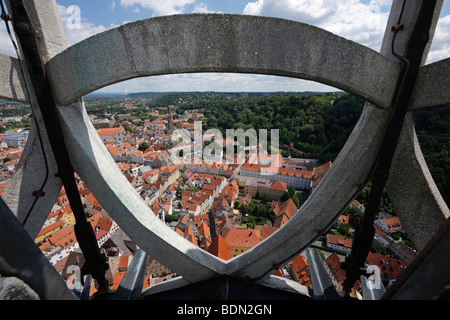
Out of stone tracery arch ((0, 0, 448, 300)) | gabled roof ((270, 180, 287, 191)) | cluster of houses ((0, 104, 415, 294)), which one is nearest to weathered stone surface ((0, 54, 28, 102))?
stone tracery arch ((0, 0, 448, 300))

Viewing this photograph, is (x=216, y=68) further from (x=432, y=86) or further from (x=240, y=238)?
(x=240, y=238)

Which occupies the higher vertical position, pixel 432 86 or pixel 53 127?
pixel 432 86

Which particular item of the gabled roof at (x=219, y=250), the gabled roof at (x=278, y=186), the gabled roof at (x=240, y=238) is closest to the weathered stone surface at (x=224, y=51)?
the gabled roof at (x=219, y=250)

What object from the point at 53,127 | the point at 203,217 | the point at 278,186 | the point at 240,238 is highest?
the point at 53,127

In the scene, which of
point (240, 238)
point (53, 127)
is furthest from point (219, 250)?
point (53, 127)

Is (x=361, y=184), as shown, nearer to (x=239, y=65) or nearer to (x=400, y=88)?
(x=400, y=88)

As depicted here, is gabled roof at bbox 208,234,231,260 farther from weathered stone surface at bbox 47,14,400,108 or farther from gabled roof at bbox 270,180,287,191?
gabled roof at bbox 270,180,287,191
